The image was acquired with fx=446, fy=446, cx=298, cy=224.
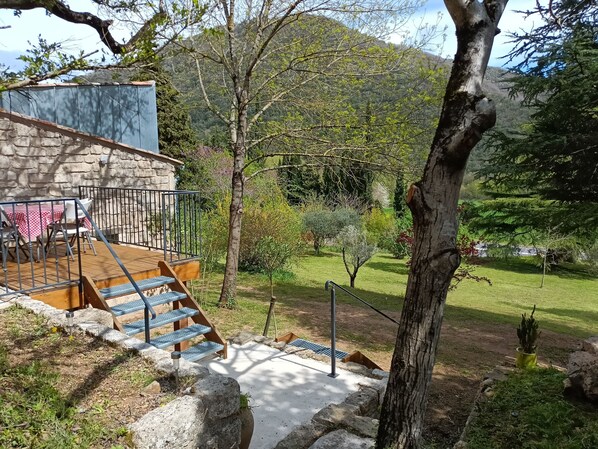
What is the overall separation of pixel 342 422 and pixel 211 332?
9.01ft

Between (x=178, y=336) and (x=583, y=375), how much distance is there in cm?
455

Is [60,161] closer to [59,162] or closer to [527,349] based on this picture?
[59,162]

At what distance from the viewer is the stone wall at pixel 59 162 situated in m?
7.41

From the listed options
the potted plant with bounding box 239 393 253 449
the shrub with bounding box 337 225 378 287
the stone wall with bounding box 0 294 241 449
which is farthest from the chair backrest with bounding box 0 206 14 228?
the shrub with bounding box 337 225 378 287

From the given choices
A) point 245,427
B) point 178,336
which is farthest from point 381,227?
point 245,427

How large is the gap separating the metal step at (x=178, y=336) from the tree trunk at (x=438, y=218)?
3264mm

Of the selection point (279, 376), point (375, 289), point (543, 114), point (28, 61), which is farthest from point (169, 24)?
point (375, 289)

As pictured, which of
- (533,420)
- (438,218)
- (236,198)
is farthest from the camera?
(236,198)

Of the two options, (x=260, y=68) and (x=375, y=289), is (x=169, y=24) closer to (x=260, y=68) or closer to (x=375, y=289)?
(x=260, y=68)

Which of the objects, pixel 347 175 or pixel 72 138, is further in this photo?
pixel 347 175

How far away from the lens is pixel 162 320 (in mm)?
5703

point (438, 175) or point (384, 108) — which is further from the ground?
point (384, 108)

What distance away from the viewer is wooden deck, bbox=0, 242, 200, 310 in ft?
17.8

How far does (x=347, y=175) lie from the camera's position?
10.2 metres
